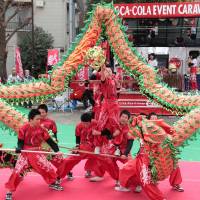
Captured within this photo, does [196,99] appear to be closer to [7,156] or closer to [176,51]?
[7,156]

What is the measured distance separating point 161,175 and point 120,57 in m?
1.62

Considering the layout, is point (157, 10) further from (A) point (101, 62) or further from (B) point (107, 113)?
(A) point (101, 62)

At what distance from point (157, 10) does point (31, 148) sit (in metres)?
10.1

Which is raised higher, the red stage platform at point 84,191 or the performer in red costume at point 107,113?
the performer in red costume at point 107,113

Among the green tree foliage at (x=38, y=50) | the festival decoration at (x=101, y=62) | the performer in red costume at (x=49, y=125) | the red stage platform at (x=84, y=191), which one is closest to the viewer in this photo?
the red stage platform at (x=84, y=191)

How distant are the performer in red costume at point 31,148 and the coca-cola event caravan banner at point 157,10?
9.54m

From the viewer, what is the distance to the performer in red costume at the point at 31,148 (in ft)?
15.8

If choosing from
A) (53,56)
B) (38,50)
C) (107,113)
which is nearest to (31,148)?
(107,113)

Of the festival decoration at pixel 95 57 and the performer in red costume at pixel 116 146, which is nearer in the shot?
the festival decoration at pixel 95 57

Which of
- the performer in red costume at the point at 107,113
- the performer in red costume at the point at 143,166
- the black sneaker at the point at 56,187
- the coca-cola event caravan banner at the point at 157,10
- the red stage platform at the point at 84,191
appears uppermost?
the coca-cola event caravan banner at the point at 157,10

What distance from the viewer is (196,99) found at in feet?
16.8

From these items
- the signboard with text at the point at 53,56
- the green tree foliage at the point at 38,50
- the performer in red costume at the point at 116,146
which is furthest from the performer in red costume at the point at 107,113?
the green tree foliage at the point at 38,50

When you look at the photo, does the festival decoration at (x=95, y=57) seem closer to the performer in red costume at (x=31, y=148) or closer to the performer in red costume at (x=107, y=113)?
the performer in red costume at (x=107, y=113)

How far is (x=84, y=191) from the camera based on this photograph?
5.19 m
